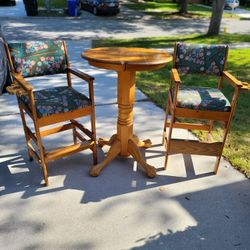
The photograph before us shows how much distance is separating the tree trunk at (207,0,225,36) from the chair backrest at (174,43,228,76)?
6929 millimetres

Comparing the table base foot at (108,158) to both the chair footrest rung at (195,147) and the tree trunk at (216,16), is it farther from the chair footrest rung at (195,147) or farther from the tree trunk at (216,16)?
the tree trunk at (216,16)

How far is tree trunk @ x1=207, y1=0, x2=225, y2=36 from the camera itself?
8703mm

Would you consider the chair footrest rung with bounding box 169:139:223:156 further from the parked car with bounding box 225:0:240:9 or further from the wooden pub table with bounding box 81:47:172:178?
Answer: the parked car with bounding box 225:0:240:9

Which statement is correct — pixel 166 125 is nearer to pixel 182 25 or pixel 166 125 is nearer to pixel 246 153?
pixel 246 153

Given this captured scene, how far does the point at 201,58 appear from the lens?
9.09ft

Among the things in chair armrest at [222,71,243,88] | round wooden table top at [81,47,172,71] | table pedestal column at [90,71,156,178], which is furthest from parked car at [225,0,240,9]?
table pedestal column at [90,71,156,178]

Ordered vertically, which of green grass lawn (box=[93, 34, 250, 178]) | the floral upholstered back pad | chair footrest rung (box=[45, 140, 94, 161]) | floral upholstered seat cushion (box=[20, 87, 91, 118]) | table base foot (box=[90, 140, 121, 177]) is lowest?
green grass lawn (box=[93, 34, 250, 178])

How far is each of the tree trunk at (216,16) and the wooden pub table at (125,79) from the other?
23.7ft

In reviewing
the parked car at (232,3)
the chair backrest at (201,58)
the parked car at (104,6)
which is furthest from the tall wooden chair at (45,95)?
the parked car at (232,3)

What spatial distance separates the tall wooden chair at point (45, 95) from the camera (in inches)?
89.1

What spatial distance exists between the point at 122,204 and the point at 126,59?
46.7 inches

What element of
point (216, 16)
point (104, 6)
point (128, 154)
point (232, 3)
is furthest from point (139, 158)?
point (232, 3)

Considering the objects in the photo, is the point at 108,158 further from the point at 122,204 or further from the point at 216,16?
the point at 216,16

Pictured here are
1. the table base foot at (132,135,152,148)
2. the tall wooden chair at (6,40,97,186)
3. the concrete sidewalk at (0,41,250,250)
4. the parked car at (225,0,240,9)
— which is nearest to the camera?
the concrete sidewalk at (0,41,250,250)
